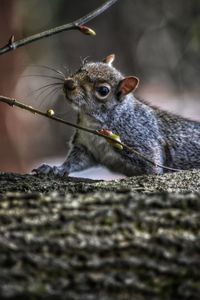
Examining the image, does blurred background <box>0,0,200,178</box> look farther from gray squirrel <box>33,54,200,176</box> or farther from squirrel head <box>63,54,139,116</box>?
squirrel head <box>63,54,139,116</box>

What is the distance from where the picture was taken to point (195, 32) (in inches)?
484

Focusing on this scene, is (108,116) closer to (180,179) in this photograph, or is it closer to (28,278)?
(180,179)

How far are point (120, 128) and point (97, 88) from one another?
28 centimetres

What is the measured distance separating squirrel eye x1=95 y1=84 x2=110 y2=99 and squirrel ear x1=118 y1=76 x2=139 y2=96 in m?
0.07

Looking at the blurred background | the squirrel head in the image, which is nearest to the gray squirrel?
the squirrel head

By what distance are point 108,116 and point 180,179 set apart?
1.48 metres

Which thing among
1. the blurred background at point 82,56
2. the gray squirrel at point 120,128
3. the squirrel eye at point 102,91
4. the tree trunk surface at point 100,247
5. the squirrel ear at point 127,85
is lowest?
the tree trunk surface at point 100,247

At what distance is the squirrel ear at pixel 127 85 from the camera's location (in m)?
5.11

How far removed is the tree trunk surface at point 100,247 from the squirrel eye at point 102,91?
8.62ft

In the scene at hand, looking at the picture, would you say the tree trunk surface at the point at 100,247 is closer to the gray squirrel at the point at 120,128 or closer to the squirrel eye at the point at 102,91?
the gray squirrel at the point at 120,128

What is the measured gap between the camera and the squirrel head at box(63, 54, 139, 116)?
4883mm

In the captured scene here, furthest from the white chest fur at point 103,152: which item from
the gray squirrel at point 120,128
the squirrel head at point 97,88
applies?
the squirrel head at point 97,88

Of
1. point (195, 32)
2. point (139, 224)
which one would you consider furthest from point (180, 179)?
point (195, 32)

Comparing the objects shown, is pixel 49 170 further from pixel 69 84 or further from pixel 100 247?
pixel 100 247
